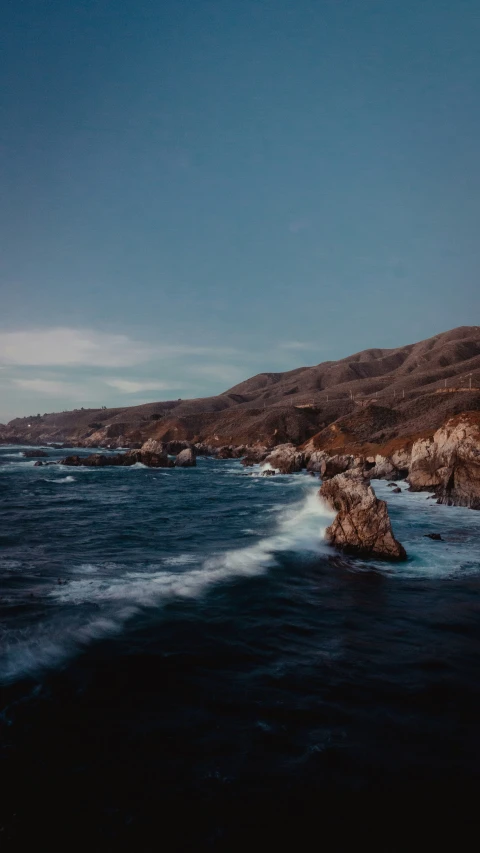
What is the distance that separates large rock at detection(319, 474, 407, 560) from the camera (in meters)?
23.8

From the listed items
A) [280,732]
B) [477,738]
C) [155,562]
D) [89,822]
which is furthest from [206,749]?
[155,562]

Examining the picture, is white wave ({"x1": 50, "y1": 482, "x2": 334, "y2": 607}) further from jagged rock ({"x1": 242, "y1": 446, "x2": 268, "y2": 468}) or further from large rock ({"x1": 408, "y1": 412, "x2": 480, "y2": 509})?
jagged rock ({"x1": 242, "y1": 446, "x2": 268, "y2": 468})

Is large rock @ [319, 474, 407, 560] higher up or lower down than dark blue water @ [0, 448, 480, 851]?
higher up

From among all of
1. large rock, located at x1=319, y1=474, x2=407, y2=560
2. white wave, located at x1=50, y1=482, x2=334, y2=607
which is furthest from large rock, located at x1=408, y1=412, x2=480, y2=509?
large rock, located at x1=319, y1=474, x2=407, y2=560

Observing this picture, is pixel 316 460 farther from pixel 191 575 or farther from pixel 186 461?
pixel 191 575

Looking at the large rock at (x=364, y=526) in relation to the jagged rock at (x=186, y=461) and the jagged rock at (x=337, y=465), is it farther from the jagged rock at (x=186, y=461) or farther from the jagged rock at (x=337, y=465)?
the jagged rock at (x=186, y=461)

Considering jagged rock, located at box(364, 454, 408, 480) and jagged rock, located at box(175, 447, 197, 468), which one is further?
jagged rock, located at box(175, 447, 197, 468)

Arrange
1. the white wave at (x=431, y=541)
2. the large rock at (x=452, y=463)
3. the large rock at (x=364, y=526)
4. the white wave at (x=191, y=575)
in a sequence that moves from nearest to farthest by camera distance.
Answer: the white wave at (x=191, y=575) → the white wave at (x=431, y=541) → the large rock at (x=364, y=526) → the large rock at (x=452, y=463)

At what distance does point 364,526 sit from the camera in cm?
2408

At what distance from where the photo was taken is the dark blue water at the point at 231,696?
7.57 metres

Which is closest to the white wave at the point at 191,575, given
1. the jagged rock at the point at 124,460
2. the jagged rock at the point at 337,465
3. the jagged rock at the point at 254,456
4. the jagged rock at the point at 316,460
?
the jagged rock at the point at 337,465

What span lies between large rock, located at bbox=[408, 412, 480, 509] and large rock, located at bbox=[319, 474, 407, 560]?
20272mm

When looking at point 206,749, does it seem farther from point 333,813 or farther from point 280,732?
point 333,813

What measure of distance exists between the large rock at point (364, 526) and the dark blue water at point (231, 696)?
141cm
